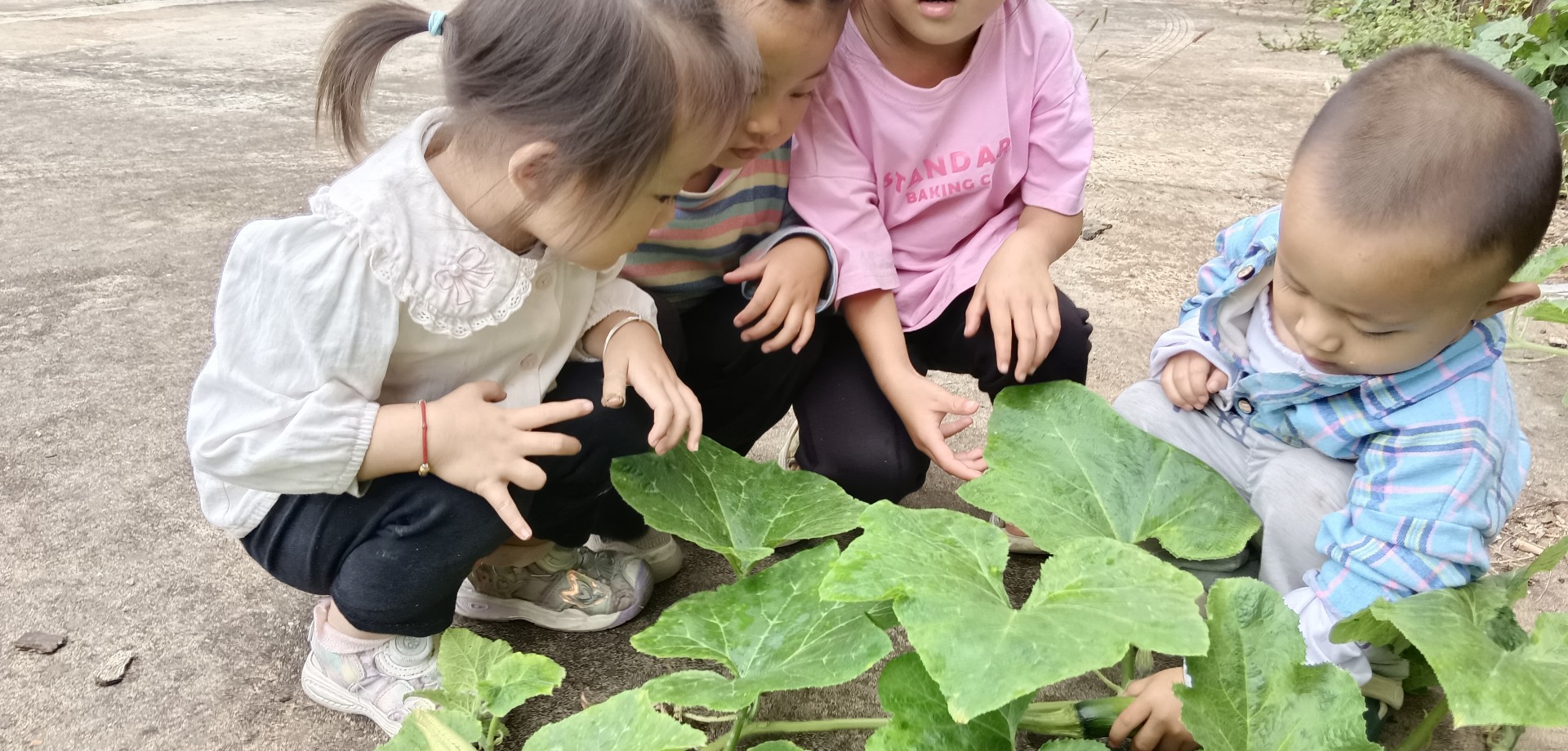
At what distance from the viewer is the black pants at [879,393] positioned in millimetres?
1210

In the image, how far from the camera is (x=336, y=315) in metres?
0.87

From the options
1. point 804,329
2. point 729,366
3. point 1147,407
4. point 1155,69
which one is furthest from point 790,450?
point 1155,69

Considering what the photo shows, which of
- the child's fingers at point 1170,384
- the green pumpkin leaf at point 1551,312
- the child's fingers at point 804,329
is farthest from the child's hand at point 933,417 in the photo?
the green pumpkin leaf at point 1551,312

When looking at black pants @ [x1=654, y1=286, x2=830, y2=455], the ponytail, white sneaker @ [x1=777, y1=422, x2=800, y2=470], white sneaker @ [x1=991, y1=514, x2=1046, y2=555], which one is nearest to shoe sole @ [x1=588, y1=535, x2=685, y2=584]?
black pants @ [x1=654, y1=286, x2=830, y2=455]

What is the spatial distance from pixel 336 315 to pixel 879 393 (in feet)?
1.96

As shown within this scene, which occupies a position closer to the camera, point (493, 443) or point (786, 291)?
point (493, 443)

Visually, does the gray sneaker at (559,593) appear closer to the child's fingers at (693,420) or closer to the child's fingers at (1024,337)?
the child's fingers at (693,420)

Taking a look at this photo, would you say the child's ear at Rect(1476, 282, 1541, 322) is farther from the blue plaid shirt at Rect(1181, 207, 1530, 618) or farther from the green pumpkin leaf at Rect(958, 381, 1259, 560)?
the green pumpkin leaf at Rect(958, 381, 1259, 560)

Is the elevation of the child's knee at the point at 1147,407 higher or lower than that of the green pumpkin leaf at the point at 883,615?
lower

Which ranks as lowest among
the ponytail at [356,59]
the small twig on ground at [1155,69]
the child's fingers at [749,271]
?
the small twig on ground at [1155,69]

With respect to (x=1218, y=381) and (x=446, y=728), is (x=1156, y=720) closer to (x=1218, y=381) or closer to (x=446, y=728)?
(x=1218, y=381)

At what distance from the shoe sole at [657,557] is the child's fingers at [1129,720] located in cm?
51

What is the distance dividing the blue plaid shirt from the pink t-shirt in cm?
35

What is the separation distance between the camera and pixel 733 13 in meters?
0.96
